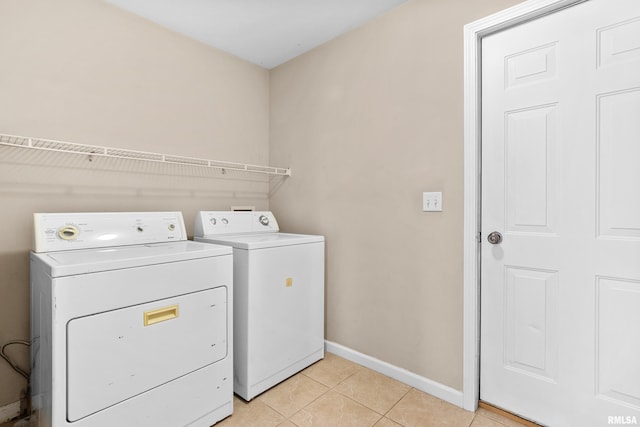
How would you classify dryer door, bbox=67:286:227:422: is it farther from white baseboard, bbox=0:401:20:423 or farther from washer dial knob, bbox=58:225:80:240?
white baseboard, bbox=0:401:20:423

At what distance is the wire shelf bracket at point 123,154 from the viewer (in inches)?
61.4

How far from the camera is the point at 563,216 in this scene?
143cm

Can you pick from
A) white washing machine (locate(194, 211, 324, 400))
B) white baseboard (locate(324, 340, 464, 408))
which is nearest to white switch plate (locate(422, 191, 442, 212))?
white washing machine (locate(194, 211, 324, 400))

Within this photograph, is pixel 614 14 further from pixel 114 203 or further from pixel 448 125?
pixel 114 203

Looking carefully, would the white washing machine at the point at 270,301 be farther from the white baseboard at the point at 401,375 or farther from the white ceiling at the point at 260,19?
the white ceiling at the point at 260,19

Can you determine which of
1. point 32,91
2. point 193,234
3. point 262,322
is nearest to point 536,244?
point 262,322

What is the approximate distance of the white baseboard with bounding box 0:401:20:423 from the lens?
1564mm

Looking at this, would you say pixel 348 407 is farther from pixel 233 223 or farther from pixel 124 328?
pixel 233 223

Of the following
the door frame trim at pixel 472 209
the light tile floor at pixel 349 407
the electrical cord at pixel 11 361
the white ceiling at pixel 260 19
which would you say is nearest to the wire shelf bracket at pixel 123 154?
the white ceiling at pixel 260 19

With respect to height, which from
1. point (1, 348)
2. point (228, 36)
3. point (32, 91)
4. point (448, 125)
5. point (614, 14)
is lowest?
point (1, 348)

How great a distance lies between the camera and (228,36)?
223 cm

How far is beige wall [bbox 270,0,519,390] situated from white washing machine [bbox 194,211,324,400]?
238 mm

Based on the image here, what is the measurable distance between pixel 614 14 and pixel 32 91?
2.72 metres

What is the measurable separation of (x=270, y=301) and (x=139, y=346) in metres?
0.70
